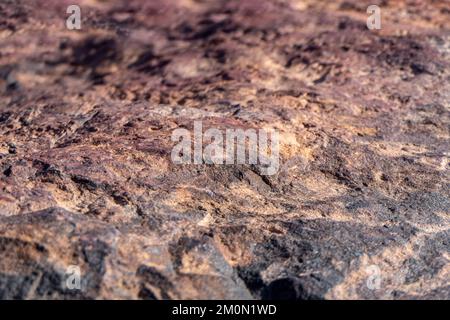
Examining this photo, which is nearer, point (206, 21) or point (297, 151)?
point (297, 151)

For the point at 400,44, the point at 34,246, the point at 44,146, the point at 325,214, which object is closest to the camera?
the point at 34,246

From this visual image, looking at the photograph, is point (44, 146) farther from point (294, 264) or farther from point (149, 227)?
point (294, 264)

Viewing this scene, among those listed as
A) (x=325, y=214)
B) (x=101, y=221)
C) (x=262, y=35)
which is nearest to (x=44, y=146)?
(x=101, y=221)

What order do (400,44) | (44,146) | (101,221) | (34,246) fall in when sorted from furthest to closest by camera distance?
1. (400,44)
2. (44,146)
3. (101,221)
4. (34,246)

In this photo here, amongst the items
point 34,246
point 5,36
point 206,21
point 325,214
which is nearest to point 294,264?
point 325,214
